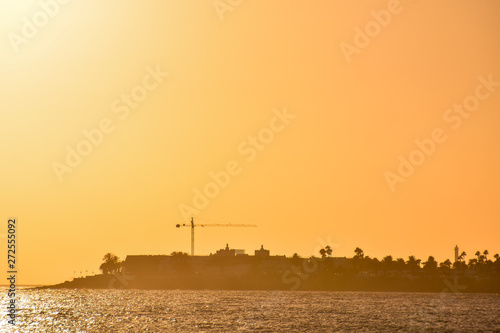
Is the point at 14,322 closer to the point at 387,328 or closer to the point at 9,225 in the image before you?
the point at 9,225

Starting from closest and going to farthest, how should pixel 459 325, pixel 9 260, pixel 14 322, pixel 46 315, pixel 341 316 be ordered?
pixel 9 260, pixel 459 325, pixel 14 322, pixel 341 316, pixel 46 315

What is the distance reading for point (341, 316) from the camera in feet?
529

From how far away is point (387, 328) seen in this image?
435ft

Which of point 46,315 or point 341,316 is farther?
point 46,315

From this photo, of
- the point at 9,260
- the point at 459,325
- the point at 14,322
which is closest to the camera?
the point at 9,260

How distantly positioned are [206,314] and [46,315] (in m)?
34.3

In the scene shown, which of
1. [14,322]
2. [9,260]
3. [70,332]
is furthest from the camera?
[14,322]

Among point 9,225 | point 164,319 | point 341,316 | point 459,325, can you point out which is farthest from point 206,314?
point 9,225

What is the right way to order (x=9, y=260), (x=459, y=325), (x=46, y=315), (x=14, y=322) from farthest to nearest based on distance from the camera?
(x=46, y=315) < (x=14, y=322) < (x=459, y=325) < (x=9, y=260)

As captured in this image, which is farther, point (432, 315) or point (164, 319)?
point (432, 315)

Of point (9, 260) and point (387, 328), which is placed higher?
point (9, 260)

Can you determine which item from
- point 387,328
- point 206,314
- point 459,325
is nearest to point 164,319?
point 206,314

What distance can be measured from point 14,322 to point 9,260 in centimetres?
5355

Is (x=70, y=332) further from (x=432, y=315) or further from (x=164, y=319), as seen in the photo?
(x=432, y=315)
